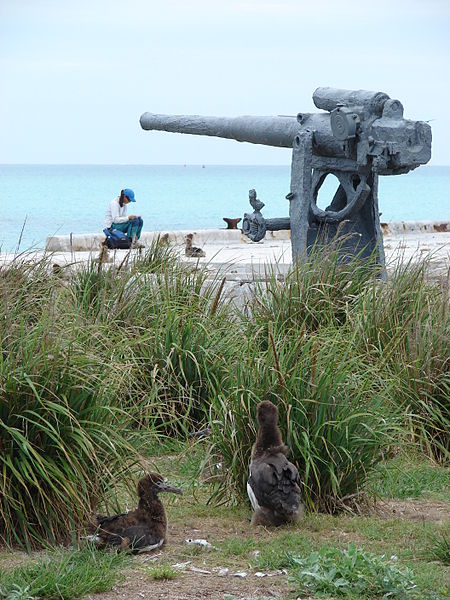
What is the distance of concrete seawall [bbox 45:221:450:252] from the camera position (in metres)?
17.2

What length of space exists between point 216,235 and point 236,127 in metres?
7.58

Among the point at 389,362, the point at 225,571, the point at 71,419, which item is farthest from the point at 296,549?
the point at 389,362

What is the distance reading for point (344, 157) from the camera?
34.0 ft

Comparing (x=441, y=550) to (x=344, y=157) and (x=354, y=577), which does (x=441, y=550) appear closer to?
(x=354, y=577)

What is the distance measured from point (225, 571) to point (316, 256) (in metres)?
4.06

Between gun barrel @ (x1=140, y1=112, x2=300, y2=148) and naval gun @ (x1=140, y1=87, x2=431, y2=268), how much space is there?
0.7 inches

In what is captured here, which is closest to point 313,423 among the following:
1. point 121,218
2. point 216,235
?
point 121,218

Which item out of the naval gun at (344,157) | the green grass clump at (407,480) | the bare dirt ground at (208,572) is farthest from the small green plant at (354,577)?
the naval gun at (344,157)

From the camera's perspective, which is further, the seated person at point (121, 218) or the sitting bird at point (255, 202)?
the seated person at point (121, 218)

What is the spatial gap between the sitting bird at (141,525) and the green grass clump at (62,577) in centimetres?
15

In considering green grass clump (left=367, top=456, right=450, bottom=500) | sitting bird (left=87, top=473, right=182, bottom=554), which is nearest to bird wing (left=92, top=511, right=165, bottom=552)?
sitting bird (left=87, top=473, right=182, bottom=554)

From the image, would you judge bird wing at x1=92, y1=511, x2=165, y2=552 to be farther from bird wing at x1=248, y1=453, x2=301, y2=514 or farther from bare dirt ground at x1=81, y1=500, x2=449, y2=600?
bird wing at x1=248, y1=453, x2=301, y2=514

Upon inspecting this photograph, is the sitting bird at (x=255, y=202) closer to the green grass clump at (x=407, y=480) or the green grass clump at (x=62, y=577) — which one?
the green grass clump at (x=407, y=480)

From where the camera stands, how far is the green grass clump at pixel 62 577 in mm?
4379
